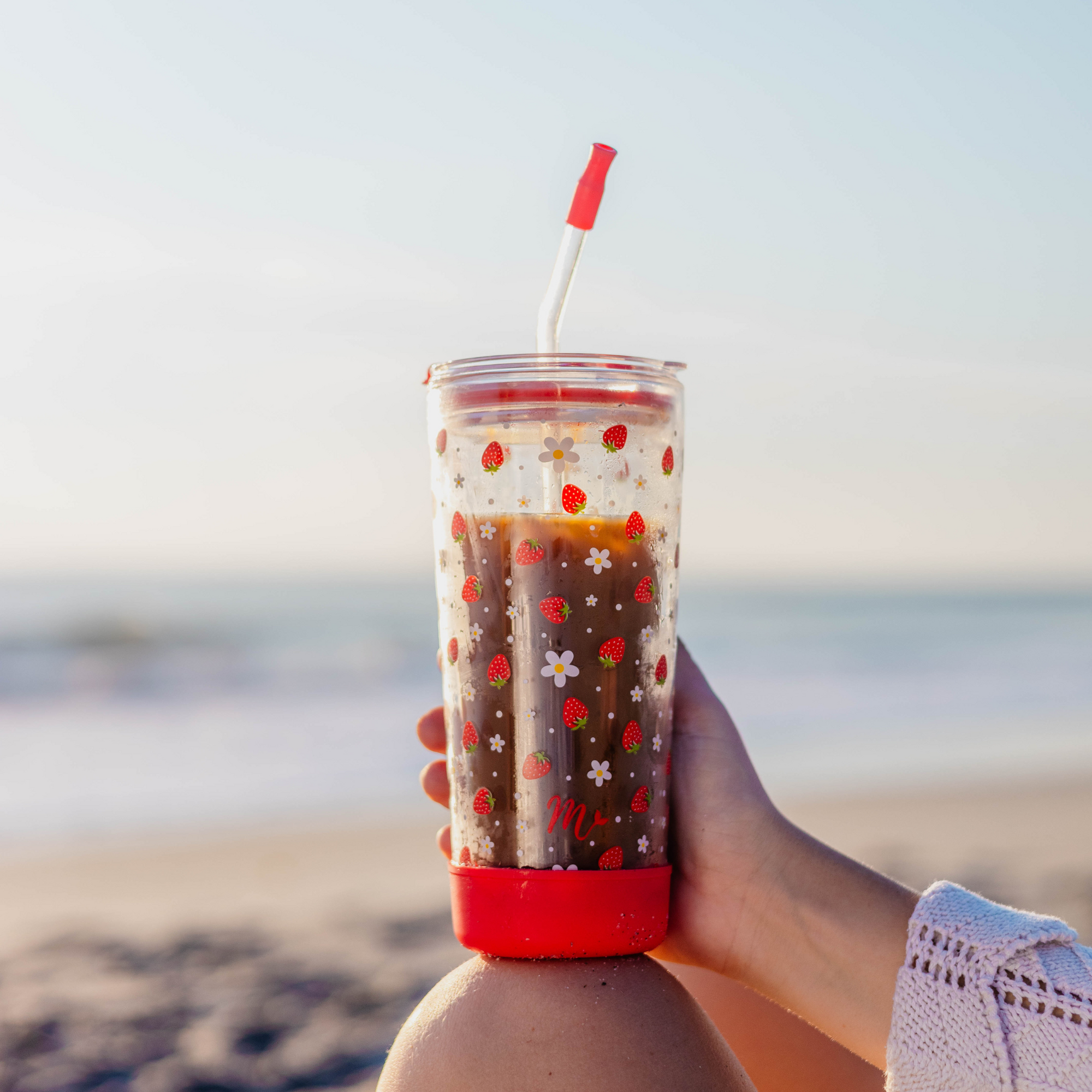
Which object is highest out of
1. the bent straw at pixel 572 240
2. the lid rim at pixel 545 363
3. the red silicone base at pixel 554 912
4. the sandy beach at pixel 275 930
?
the bent straw at pixel 572 240

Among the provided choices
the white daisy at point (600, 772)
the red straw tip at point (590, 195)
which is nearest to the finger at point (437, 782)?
the white daisy at point (600, 772)

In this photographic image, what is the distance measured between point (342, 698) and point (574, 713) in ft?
27.4

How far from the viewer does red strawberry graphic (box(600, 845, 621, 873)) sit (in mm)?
1276

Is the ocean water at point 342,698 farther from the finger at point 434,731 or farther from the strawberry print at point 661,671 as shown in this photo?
the strawberry print at point 661,671

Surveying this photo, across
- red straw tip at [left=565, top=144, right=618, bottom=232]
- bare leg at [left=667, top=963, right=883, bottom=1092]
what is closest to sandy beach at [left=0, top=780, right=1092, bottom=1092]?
bare leg at [left=667, top=963, right=883, bottom=1092]

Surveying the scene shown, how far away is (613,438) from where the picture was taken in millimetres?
1281

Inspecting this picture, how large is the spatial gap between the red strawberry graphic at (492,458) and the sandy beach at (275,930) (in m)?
0.80

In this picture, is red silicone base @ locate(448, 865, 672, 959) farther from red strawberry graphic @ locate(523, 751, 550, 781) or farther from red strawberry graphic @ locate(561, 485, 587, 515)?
red strawberry graphic @ locate(561, 485, 587, 515)

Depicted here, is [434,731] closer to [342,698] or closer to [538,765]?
[538,765]

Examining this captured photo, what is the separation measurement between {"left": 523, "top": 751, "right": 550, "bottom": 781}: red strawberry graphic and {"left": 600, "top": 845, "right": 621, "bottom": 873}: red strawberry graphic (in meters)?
0.11

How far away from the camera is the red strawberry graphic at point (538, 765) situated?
4.16 ft

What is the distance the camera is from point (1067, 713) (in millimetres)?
9062

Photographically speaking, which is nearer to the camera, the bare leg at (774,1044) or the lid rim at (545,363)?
the lid rim at (545,363)

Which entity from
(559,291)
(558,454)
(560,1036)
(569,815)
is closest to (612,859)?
(569,815)
